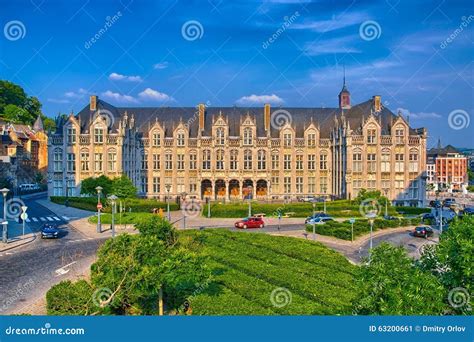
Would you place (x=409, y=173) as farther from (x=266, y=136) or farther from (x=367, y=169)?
(x=266, y=136)

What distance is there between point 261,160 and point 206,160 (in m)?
8.97

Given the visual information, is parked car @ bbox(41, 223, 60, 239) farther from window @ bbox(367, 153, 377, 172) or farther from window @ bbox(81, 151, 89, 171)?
window @ bbox(367, 153, 377, 172)

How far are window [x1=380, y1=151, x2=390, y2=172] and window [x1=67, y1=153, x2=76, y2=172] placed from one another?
45.8m

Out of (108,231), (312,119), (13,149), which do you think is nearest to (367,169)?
(312,119)

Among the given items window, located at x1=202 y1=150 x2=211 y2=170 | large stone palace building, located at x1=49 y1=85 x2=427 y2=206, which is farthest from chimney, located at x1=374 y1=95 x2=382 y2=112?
window, located at x1=202 y1=150 x2=211 y2=170

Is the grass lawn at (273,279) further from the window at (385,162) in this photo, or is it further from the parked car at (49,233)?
the window at (385,162)

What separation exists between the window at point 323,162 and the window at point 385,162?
32.2 ft

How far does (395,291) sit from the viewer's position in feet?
49.0

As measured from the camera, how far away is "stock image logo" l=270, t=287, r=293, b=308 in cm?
2103

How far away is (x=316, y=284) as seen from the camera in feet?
80.1

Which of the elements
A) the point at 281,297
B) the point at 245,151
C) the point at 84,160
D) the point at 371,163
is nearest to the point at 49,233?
the point at 281,297

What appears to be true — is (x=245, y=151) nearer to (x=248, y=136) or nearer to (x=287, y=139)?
(x=248, y=136)

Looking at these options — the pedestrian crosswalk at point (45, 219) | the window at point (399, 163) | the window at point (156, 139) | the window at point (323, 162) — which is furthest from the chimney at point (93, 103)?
the window at point (399, 163)

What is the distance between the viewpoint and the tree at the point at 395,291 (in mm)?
14883
